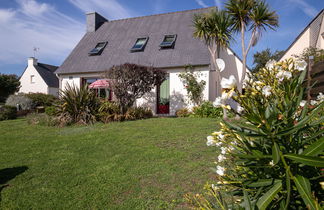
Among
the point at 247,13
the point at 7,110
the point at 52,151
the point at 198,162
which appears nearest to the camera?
the point at 198,162

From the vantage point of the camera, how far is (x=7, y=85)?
77.2ft

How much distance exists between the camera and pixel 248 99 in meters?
1.35

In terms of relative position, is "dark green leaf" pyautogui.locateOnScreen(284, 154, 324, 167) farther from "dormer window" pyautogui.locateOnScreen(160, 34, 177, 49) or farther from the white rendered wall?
the white rendered wall

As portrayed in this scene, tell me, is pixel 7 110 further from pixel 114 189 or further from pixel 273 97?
pixel 273 97

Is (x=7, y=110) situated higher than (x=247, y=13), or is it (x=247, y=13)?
(x=247, y=13)

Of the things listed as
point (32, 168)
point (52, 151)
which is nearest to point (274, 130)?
point (32, 168)

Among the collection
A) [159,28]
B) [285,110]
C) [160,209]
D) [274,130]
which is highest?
[159,28]

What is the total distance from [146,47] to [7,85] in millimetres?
18738

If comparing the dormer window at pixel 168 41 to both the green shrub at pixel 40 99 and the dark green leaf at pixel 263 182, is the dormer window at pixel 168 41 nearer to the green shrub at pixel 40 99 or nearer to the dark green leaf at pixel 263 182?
the green shrub at pixel 40 99

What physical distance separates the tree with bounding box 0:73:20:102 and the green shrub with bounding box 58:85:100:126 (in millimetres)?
19339

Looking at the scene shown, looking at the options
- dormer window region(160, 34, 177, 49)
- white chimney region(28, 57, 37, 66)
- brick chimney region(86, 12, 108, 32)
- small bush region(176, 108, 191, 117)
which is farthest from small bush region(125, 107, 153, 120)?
white chimney region(28, 57, 37, 66)

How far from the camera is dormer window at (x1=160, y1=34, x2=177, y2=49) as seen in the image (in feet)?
43.2

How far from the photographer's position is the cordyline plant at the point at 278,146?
1.10 metres

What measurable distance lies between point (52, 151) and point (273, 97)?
5006 mm
